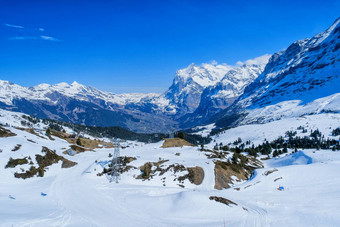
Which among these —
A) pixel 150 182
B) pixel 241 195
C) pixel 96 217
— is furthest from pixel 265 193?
pixel 96 217

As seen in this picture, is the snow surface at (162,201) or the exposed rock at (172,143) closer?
the snow surface at (162,201)

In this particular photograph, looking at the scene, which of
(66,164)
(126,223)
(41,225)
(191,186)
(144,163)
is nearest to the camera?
(41,225)

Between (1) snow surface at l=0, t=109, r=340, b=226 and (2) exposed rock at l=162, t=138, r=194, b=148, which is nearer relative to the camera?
(1) snow surface at l=0, t=109, r=340, b=226

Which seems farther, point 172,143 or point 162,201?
point 172,143

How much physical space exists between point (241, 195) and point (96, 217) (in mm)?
29984

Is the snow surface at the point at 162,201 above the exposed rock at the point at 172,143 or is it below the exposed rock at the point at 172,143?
below

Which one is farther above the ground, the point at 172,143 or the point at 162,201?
the point at 172,143

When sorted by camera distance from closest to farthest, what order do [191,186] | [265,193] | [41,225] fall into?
[41,225] → [265,193] → [191,186]

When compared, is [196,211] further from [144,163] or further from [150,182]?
[144,163]

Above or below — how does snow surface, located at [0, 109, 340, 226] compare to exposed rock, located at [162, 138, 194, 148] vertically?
below

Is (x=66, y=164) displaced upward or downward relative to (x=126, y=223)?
upward

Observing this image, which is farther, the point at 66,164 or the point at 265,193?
the point at 66,164

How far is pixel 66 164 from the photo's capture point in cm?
7631

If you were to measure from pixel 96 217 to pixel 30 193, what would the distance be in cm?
2285
